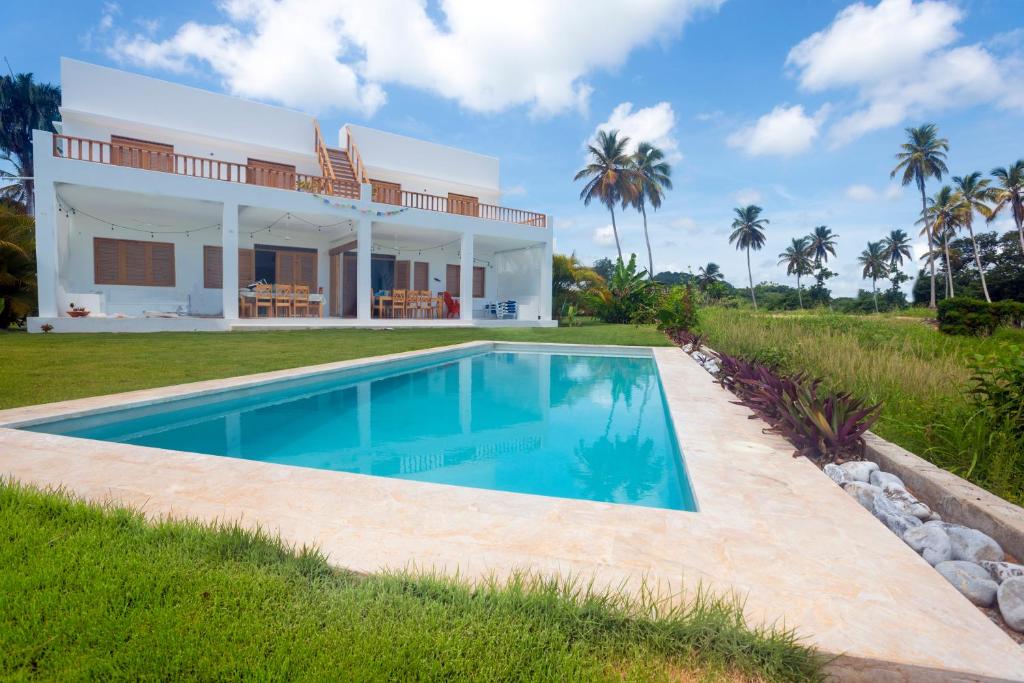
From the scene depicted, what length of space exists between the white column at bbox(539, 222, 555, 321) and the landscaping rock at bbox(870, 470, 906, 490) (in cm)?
1559

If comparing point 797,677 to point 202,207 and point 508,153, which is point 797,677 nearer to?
point 202,207

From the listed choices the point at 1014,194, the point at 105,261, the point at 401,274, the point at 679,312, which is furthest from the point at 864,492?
the point at 1014,194

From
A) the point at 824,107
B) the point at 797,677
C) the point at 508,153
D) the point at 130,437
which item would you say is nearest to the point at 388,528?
the point at 797,677

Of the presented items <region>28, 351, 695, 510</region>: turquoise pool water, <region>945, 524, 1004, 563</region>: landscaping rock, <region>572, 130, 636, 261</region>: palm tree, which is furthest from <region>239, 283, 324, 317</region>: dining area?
<region>572, 130, 636, 261</region>: palm tree

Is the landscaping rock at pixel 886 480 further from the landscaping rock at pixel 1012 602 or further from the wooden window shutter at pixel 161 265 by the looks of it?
the wooden window shutter at pixel 161 265

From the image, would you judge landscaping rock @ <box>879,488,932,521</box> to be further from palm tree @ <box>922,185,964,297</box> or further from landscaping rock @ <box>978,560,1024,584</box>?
palm tree @ <box>922,185,964,297</box>

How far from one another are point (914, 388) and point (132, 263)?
58.1 ft

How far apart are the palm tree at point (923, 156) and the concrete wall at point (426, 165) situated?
3366cm

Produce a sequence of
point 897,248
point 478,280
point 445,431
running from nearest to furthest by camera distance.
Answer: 1. point 445,431
2. point 478,280
3. point 897,248

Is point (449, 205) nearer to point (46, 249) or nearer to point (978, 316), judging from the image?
point (46, 249)

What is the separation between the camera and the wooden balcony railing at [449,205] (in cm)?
1616

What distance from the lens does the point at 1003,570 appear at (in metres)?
2.17

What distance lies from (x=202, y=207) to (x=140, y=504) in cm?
1388

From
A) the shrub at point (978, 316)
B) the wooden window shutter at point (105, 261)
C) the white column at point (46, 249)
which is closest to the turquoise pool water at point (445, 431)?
the white column at point (46, 249)
